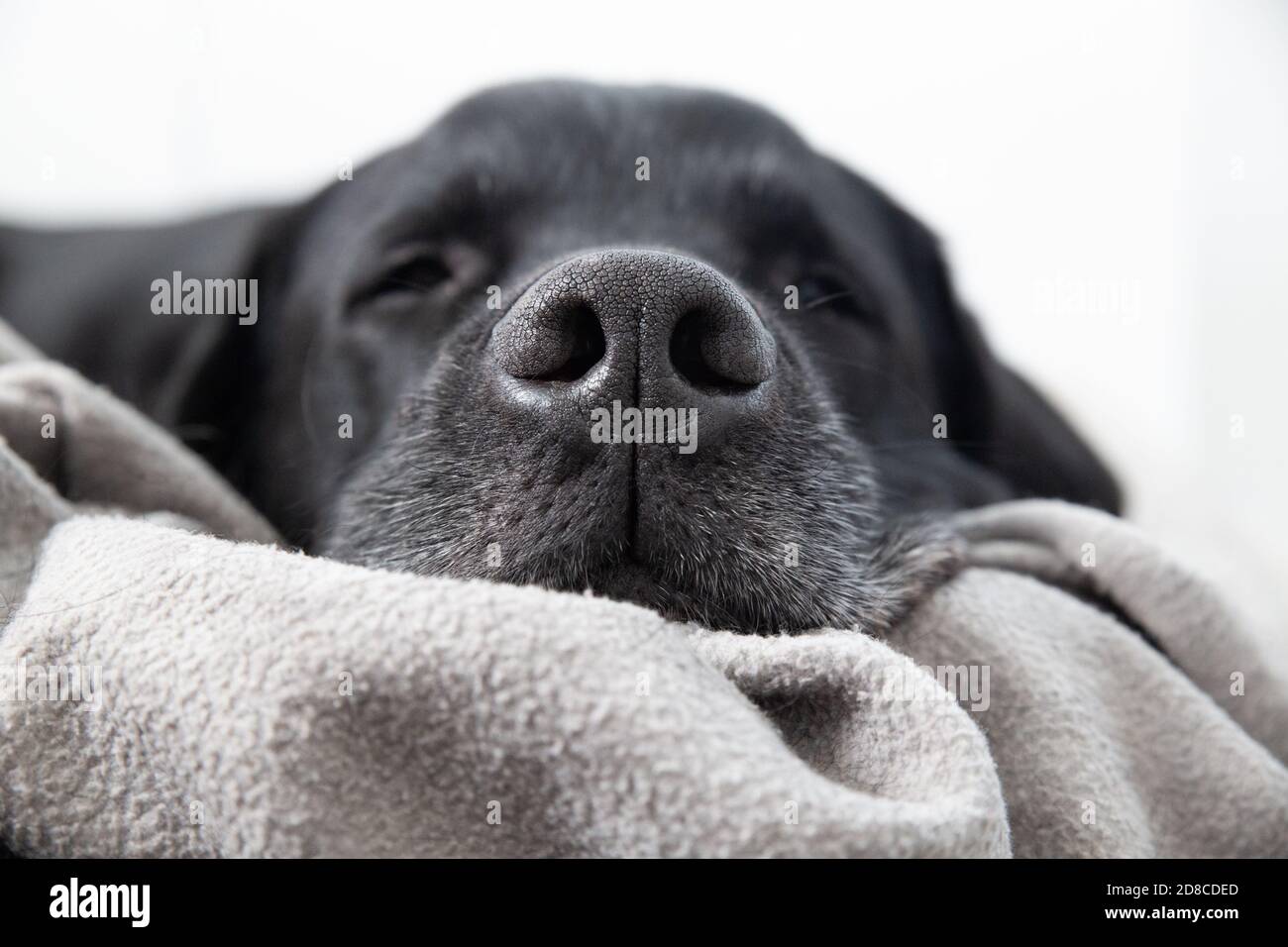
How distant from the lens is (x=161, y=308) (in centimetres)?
225

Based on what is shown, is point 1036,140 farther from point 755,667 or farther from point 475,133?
point 755,667

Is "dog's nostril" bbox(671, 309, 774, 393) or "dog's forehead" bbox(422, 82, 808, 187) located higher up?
"dog's forehead" bbox(422, 82, 808, 187)

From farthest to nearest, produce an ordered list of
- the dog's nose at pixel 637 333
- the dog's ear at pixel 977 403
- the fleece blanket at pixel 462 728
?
1. the dog's ear at pixel 977 403
2. the dog's nose at pixel 637 333
3. the fleece blanket at pixel 462 728

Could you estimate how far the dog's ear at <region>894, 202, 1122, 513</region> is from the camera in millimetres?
2119

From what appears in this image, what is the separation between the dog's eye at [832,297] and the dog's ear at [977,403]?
1.17ft

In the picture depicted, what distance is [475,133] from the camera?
170 cm

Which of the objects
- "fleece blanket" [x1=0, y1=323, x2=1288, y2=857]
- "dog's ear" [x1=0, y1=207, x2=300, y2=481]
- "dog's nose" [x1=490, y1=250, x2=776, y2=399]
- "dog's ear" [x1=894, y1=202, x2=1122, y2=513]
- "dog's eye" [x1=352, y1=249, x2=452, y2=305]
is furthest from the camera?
"dog's ear" [x1=894, y1=202, x2=1122, y2=513]

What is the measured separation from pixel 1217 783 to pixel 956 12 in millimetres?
2704

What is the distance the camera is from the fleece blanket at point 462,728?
25.0 inches

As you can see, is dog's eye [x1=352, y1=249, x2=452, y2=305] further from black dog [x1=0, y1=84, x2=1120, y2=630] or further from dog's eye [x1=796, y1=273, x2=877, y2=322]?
dog's eye [x1=796, y1=273, x2=877, y2=322]

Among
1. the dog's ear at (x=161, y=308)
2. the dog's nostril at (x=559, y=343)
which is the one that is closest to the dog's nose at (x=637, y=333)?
the dog's nostril at (x=559, y=343)

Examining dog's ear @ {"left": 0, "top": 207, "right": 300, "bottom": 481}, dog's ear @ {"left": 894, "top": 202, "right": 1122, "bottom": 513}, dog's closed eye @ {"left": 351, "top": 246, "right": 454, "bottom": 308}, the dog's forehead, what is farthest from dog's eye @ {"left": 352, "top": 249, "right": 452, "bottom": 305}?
dog's ear @ {"left": 894, "top": 202, "right": 1122, "bottom": 513}

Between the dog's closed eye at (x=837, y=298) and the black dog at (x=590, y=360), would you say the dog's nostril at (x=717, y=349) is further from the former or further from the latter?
the dog's closed eye at (x=837, y=298)
